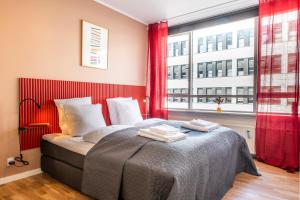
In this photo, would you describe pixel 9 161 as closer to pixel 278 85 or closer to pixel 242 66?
pixel 278 85

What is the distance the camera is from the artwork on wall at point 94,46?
9.91ft

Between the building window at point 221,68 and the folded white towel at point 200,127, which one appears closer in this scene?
the folded white towel at point 200,127

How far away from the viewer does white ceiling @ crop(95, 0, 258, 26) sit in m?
3.26

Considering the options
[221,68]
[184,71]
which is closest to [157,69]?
[184,71]

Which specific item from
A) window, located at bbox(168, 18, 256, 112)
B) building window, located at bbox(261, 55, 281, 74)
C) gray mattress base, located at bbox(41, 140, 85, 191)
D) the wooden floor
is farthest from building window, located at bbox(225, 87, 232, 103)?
gray mattress base, located at bbox(41, 140, 85, 191)

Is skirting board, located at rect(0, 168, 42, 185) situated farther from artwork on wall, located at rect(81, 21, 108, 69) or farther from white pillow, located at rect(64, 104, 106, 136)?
artwork on wall, located at rect(81, 21, 108, 69)

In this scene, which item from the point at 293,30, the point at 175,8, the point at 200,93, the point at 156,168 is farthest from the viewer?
the point at 200,93

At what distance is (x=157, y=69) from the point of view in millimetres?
4262

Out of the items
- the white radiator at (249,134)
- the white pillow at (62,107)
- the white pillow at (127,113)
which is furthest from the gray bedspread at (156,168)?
the white radiator at (249,134)

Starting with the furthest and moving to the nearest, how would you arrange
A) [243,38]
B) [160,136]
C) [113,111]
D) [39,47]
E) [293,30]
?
[243,38]
[113,111]
[293,30]
[39,47]
[160,136]

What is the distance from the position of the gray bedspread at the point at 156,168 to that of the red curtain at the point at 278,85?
4.17ft

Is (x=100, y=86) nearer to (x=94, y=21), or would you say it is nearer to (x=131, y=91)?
(x=131, y=91)

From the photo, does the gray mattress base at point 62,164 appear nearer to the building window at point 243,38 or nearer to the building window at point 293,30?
the building window at point 293,30

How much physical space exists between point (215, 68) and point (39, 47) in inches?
124
